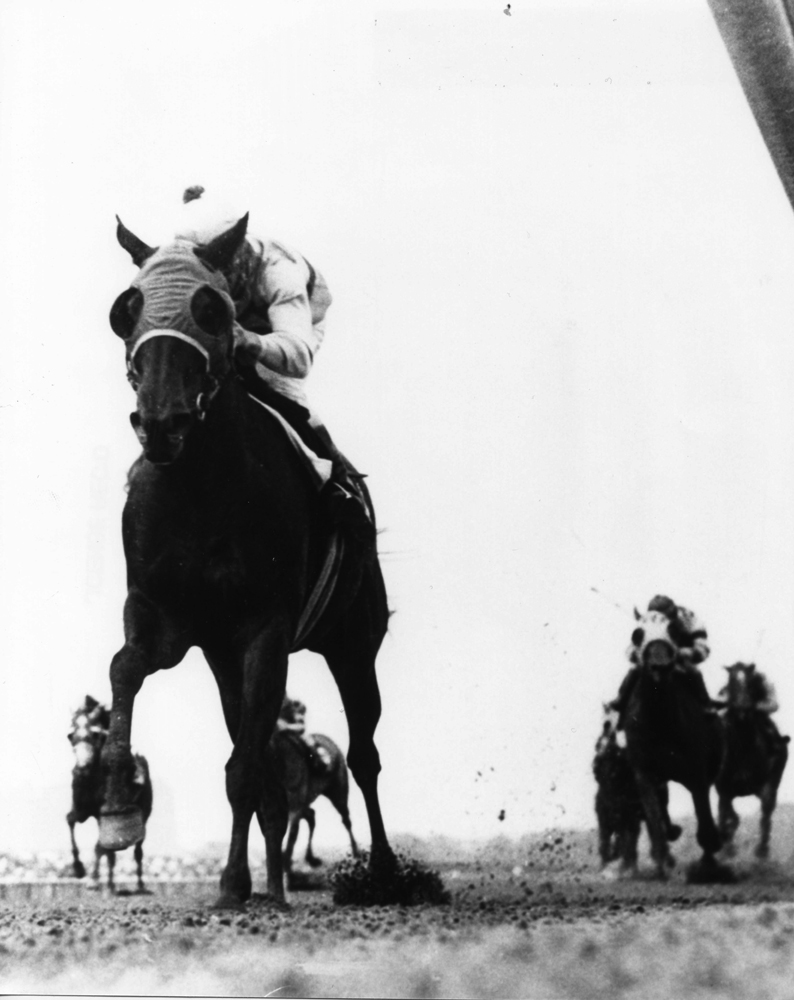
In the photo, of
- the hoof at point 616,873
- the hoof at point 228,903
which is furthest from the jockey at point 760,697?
the hoof at point 228,903

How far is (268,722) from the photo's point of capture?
3363 millimetres

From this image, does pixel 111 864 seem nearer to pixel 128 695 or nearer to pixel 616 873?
pixel 128 695

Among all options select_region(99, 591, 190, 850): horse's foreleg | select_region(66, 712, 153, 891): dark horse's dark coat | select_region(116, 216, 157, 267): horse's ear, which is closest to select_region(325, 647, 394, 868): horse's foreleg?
select_region(99, 591, 190, 850): horse's foreleg

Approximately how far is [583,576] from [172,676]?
3.73 feet

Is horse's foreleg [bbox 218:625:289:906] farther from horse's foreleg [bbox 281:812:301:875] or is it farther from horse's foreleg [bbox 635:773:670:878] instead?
horse's foreleg [bbox 635:773:670:878]

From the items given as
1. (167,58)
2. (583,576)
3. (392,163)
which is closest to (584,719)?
(583,576)

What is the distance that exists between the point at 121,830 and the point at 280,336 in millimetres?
1379

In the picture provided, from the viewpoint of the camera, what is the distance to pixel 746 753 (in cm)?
338

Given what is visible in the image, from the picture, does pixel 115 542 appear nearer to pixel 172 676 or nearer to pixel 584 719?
pixel 172 676

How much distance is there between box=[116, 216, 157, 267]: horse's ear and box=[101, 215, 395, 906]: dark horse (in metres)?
0.05

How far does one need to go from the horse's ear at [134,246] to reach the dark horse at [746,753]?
1925 millimetres

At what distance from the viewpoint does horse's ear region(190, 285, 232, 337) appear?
132 inches

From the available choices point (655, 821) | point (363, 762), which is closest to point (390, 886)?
point (363, 762)

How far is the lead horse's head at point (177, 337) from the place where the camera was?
10.9ft
